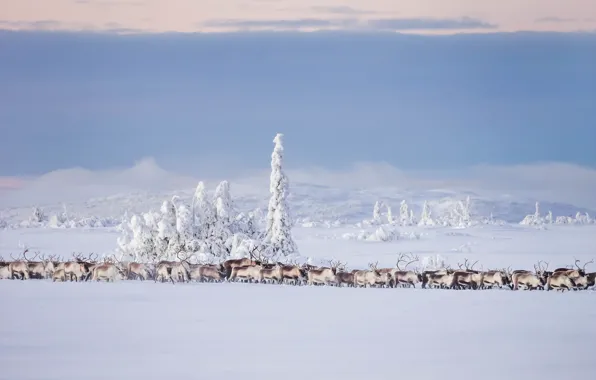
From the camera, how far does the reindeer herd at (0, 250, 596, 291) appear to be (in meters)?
31.1

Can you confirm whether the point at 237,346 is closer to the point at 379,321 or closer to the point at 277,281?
the point at 379,321

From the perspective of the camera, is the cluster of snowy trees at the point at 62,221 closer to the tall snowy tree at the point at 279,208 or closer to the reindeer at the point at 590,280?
the tall snowy tree at the point at 279,208

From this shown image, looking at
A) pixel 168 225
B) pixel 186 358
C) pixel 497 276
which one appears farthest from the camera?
pixel 168 225

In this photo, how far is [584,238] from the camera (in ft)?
230

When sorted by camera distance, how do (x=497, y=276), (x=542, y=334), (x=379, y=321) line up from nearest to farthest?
1. (x=542, y=334)
2. (x=379, y=321)
3. (x=497, y=276)

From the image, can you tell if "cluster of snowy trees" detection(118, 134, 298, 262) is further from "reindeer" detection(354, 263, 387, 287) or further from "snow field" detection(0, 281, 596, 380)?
"snow field" detection(0, 281, 596, 380)

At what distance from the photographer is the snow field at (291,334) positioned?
1639 centimetres

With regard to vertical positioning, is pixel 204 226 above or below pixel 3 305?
above

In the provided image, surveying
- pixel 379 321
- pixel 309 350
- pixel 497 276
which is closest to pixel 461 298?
pixel 497 276

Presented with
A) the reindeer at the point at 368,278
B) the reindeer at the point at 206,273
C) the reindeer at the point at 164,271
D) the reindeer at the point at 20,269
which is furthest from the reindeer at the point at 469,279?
the reindeer at the point at 20,269

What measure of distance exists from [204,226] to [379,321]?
1896 cm

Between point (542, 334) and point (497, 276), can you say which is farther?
point (497, 276)

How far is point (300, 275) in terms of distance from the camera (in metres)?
33.3

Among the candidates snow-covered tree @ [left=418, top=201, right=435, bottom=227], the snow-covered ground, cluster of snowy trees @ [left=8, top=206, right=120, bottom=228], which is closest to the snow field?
the snow-covered ground
